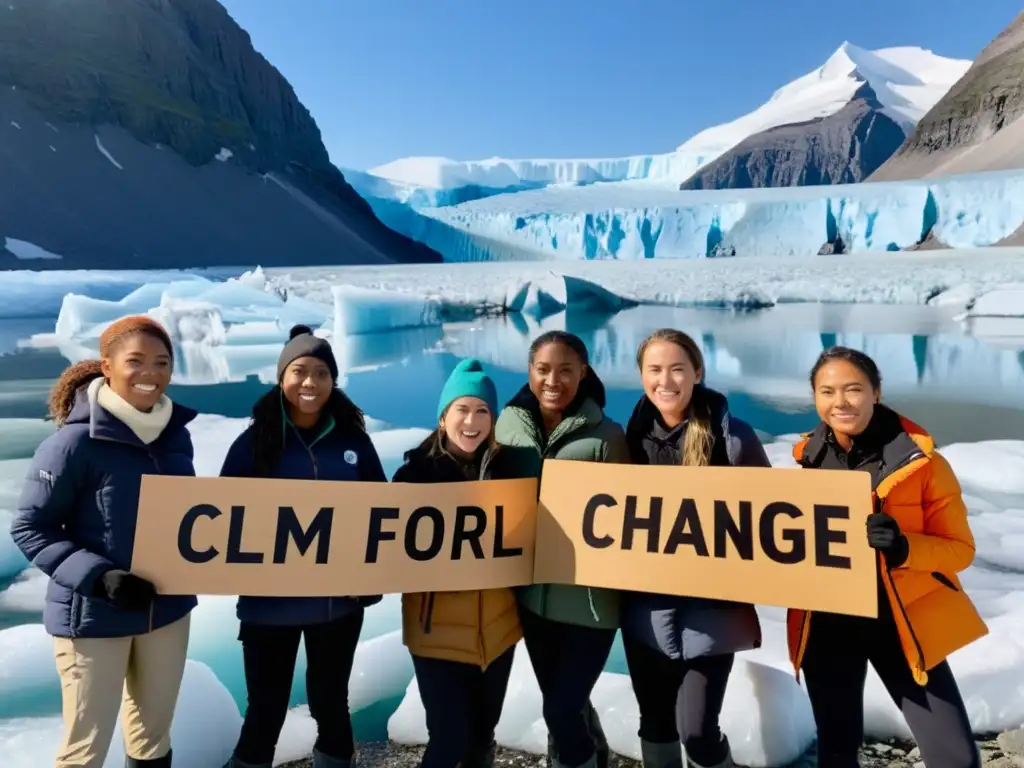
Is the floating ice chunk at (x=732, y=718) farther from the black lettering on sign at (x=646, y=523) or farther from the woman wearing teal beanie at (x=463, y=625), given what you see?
the black lettering on sign at (x=646, y=523)

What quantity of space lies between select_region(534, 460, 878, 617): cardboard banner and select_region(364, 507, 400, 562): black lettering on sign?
0.35 meters

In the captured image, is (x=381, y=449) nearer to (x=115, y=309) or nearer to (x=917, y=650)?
(x=917, y=650)

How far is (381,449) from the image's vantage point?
464cm

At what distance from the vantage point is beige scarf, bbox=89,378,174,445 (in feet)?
4.59

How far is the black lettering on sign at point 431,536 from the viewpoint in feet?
5.07

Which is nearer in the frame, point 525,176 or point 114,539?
point 114,539

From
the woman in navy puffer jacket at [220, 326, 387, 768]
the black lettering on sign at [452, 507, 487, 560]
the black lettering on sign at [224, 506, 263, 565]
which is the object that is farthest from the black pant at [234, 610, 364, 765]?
the black lettering on sign at [452, 507, 487, 560]

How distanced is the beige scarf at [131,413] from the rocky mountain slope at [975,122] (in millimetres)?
39312

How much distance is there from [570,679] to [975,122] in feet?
154

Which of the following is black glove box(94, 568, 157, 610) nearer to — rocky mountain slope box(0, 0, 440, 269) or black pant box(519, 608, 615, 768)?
black pant box(519, 608, 615, 768)

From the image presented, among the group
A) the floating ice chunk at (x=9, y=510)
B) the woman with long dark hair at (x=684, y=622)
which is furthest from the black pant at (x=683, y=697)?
the floating ice chunk at (x=9, y=510)

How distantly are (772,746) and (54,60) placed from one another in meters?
45.0

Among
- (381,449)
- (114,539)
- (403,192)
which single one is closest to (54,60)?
(403,192)

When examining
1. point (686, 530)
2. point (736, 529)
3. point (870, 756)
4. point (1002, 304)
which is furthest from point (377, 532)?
point (1002, 304)
